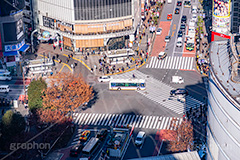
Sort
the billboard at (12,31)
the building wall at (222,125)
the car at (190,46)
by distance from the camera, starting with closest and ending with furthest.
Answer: the building wall at (222,125)
the billboard at (12,31)
the car at (190,46)

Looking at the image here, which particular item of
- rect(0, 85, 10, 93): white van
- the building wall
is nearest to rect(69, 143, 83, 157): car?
rect(0, 85, 10, 93): white van

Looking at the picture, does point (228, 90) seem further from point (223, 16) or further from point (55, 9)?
point (55, 9)

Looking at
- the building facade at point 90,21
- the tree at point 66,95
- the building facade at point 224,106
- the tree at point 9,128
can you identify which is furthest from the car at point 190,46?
the building facade at point 224,106

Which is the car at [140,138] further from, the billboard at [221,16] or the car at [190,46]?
the billboard at [221,16]

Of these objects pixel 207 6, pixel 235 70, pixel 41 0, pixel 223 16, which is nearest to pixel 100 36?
pixel 41 0

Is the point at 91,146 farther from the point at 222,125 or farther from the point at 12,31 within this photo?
the point at 12,31

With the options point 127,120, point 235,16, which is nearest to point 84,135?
point 127,120
